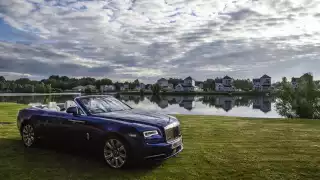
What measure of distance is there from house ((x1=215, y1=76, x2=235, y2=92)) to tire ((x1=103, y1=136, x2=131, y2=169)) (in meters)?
129

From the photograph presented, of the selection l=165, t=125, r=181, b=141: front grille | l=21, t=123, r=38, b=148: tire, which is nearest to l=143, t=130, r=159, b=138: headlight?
l=165, t=125, r=181, b=141: front grille

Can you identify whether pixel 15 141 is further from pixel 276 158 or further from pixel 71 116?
pixel 276 158

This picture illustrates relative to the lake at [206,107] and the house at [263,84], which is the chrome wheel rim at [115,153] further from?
the house at [263,84]

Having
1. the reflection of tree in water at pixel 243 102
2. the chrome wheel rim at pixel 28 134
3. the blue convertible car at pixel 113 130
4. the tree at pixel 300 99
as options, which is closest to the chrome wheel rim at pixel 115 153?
the blue convertible car at pixel 113 130

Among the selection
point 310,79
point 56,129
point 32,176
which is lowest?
point 32,176

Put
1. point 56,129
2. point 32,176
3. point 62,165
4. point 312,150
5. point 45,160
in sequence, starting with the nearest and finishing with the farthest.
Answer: point 32,176 → point 62,165 → point 45,160 → point 56,129 → point 312,150

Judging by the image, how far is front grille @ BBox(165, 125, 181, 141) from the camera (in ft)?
19.3

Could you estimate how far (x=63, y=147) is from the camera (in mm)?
6988

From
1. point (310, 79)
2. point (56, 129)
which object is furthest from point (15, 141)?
point (310, 79)

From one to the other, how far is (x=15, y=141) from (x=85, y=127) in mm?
4110

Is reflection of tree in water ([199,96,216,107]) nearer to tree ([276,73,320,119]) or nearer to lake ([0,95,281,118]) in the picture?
lake ([0,95,281,118])

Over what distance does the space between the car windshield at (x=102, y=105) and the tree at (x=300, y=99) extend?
86.4 feet

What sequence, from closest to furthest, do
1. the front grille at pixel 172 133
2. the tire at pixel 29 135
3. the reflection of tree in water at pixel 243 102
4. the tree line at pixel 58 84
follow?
1. the front grille at pixel 172 133
2. the tire at pixel 29 135
3. the reflection of tree in water at pixel 243 102
4. the tree line at pixel 58 84

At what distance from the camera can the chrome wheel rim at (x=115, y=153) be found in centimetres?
568
